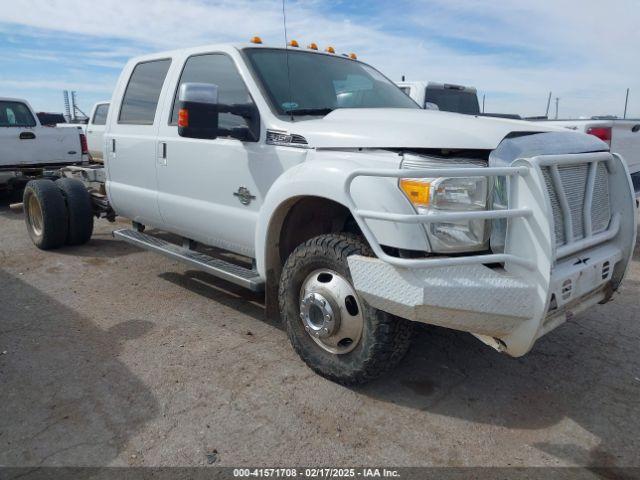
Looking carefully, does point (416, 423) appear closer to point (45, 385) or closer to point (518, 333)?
point (518, 333)

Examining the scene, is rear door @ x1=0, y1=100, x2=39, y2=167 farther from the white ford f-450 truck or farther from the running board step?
the white ford f-450 truck

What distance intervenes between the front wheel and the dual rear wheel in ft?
12.8

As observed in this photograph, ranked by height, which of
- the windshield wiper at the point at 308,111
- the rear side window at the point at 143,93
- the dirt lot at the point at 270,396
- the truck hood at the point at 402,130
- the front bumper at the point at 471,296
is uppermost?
the rear side window at the point at 143,93

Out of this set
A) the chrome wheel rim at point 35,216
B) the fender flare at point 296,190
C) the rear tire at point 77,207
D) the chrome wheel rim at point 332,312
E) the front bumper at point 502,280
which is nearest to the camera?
the front bumper at point 502,280

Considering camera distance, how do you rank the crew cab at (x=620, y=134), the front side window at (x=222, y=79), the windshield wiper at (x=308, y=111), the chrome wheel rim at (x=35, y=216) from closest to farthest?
the windshield wiper at (x=308, y=111) < the front side window at (x=222, y=79) < the crew cab at (x=620, y=134) < the chrome wheel rim at (x=35, y=216)

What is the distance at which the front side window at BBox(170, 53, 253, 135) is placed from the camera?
3831 millimetres

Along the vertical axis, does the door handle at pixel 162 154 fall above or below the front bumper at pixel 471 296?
above

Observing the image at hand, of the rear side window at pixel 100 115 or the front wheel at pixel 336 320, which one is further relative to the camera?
the rear side window at pixel 100 115

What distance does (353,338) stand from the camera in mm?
3029

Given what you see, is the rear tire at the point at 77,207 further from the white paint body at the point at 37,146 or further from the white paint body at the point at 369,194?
the white paint body at the point at 37,146

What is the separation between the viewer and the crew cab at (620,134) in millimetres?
5582

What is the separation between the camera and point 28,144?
9297mm

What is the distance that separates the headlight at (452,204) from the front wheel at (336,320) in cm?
41

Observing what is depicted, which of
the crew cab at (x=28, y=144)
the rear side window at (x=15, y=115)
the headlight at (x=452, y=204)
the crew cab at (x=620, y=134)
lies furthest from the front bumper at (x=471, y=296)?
the rear side window at (x=15, y=115)
